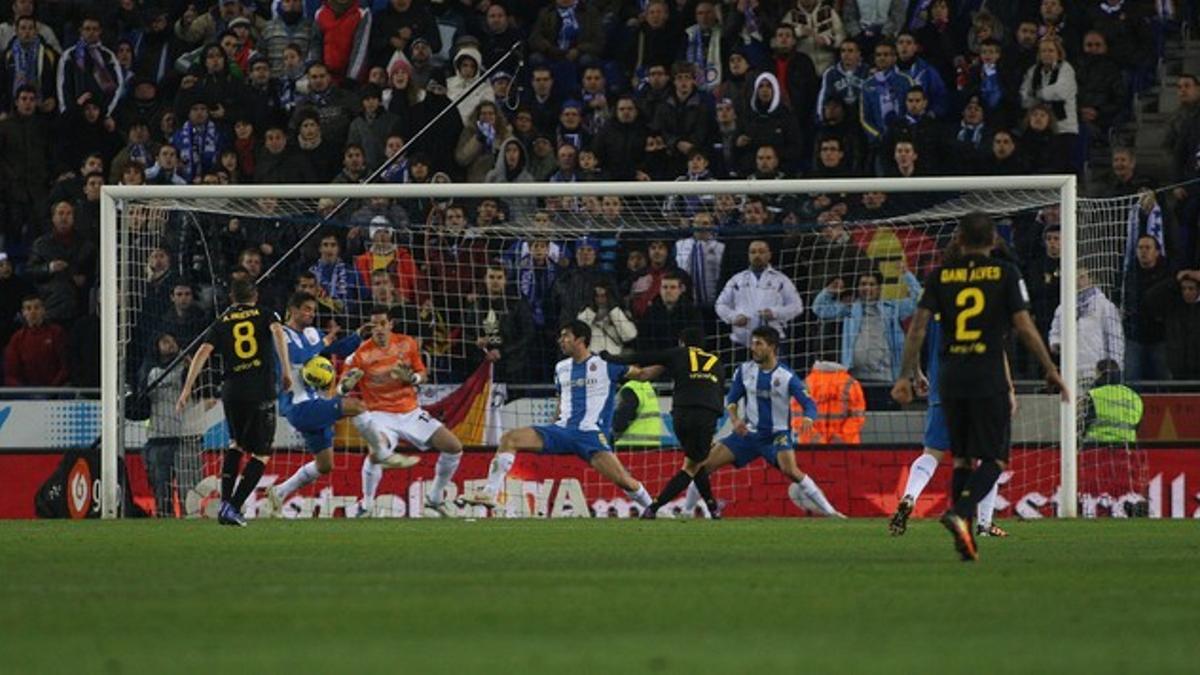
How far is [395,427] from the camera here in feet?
70.1

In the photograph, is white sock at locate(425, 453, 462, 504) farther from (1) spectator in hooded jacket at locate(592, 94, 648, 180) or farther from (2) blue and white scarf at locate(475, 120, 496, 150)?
(2) blue and white scarf at locate(475, 120, 496, 150)

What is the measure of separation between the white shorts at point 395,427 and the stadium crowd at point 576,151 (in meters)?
1.19

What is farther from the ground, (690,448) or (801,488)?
(690,448)

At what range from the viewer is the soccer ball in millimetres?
20688

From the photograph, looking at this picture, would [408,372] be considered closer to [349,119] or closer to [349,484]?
[349,484]

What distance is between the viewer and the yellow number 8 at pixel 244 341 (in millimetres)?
18547

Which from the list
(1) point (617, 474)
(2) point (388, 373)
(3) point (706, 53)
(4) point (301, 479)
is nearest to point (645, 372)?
(1) point (617, 474)

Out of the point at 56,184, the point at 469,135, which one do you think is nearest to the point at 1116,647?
the point at 469,135

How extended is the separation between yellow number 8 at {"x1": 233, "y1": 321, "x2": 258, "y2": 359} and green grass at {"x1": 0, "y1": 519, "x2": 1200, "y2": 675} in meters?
2.93

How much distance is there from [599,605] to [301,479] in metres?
11.6

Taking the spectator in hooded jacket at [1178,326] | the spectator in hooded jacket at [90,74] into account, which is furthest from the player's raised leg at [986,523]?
the spectator in hooded jacket at [90,74]

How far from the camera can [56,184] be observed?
25.3m

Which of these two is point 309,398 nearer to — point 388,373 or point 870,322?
point 388,373

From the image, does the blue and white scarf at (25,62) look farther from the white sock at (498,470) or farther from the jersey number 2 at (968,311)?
the jersey number 2 at (968,311)
